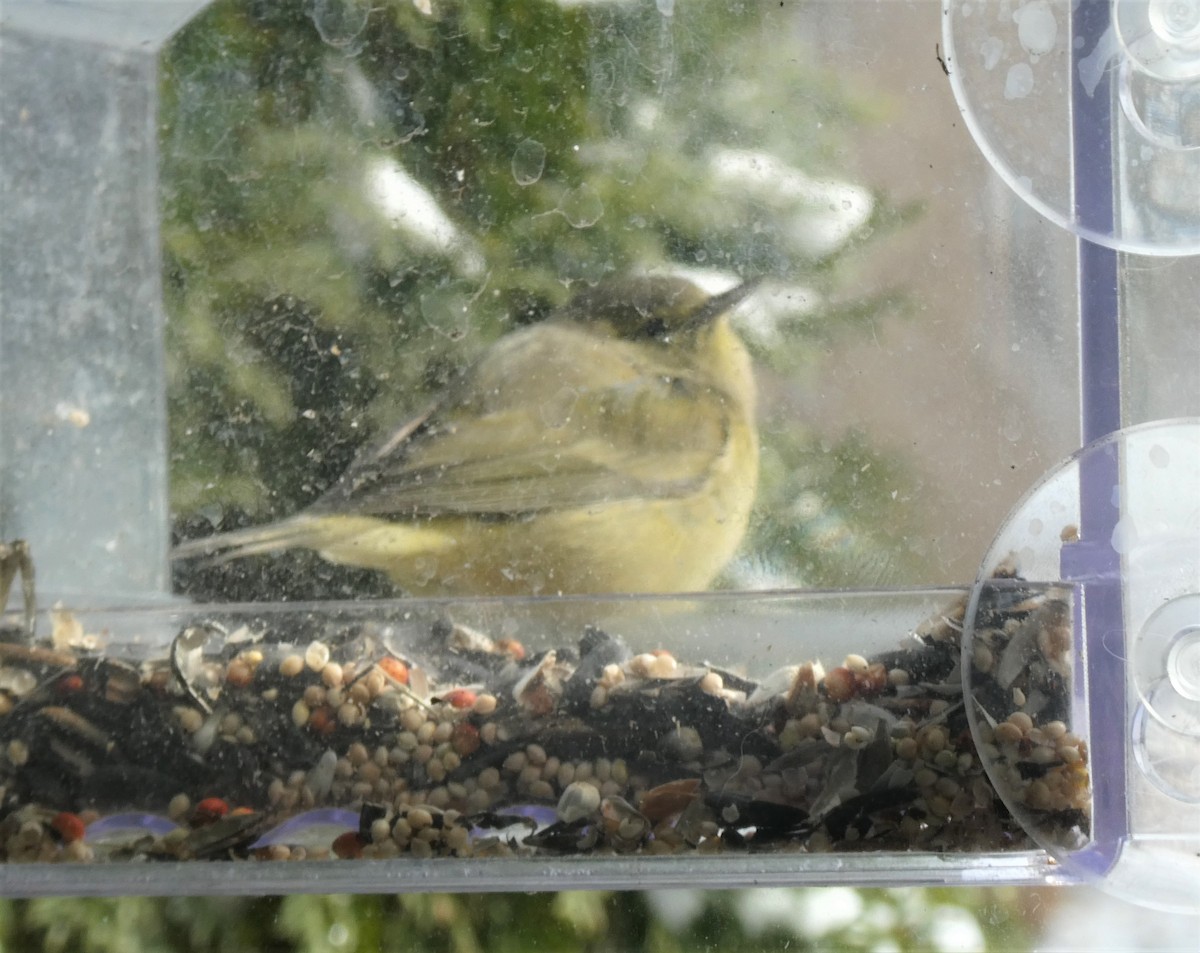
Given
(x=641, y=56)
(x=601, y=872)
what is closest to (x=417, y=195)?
(x=641, y=56)

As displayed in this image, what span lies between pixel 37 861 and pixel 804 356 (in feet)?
3.30

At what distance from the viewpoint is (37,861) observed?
1289 mm

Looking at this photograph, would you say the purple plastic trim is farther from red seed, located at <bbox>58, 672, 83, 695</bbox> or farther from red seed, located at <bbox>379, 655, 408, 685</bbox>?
red seed, located at <bbox>58, 672, 83, 695</bbox>

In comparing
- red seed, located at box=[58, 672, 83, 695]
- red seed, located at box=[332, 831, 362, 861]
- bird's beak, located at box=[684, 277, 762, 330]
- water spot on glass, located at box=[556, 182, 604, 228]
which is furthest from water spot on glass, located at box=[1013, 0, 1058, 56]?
red seed, located at box=[58, 672, 83, 695]

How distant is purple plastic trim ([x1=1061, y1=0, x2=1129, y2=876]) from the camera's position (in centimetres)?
119

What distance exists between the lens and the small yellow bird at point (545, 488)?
1.37 metres

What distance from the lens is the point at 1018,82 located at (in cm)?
133

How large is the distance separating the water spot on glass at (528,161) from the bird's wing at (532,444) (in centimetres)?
18

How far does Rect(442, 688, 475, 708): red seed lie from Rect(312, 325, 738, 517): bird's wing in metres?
0.21

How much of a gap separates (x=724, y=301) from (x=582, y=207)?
0.20 m

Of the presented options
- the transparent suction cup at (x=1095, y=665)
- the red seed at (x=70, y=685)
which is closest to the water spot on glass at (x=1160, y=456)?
the transparent suction cup at (x=1095, y=665)

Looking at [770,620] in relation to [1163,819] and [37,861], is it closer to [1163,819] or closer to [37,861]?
[1163,819]

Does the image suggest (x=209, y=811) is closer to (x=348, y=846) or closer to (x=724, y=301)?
(x=348, y=846)

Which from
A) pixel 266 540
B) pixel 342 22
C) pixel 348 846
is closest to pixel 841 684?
pixel 348 846
